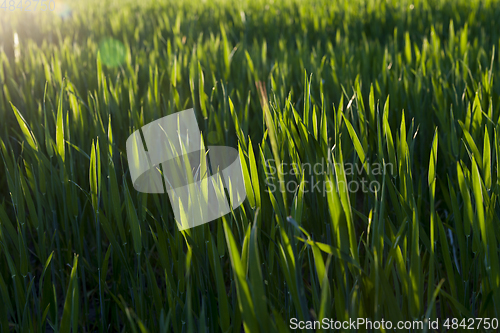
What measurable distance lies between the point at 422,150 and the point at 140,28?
9.00 feet

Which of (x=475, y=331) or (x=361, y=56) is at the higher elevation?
(x=361, y=56)

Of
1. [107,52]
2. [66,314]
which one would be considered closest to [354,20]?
[107,52]

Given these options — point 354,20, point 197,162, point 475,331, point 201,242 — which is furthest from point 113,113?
point 354,20

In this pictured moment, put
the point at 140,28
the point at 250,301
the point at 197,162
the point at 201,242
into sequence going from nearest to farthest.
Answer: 1. the point at 250,301
2. the point at 201,242
3. the point at 197,162
4. the point at 140,28

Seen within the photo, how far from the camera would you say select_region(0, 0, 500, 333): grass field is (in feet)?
1.85

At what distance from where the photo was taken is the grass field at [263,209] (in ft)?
1.85

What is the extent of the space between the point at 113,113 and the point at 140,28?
2.28 m

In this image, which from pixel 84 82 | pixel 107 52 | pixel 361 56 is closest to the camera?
pixel 84 82

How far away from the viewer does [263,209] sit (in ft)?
2.59

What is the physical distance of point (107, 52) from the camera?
6.64 feet

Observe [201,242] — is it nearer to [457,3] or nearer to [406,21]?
[406,21]

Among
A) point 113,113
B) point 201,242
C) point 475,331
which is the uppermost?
point 113,113

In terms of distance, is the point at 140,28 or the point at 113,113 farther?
the point at 140,28

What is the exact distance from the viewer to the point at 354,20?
3.30 metres
